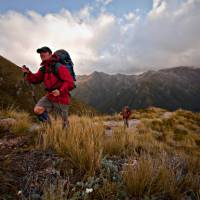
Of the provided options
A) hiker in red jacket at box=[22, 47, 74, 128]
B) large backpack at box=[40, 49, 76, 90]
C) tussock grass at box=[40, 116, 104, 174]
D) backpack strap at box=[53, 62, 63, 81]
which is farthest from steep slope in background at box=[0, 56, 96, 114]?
tussock grass at box=[40, 116, 104, 174]

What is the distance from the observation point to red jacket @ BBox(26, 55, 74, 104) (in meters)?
4.85

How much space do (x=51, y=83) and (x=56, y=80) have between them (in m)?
0.16

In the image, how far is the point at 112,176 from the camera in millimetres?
2693

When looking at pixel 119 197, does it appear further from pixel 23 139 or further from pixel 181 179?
pixel 23 139

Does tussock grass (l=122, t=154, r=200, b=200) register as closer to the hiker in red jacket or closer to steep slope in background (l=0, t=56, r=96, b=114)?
the hiker in red jacket

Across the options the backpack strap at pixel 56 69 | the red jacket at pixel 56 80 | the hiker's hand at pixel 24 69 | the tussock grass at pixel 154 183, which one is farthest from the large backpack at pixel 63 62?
the tussock grass at pixel 154 183

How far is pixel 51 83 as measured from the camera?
5090 mm

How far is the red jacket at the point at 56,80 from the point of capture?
4.85 metres

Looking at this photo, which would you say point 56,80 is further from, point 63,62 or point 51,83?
point 63,62

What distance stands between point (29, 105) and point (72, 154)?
→ 33514mm

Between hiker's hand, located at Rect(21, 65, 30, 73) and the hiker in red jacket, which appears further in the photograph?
hiker's hand, located at Rect(21, 65, 30, 73)

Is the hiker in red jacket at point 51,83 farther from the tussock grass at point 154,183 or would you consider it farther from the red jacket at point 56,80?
the tussock grass at point 154,183

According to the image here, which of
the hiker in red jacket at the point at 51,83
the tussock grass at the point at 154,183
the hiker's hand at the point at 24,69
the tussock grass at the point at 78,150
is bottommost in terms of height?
the tussock grass at the point at 154,183

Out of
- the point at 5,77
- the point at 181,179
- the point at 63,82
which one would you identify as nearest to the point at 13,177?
the point at 181,179
